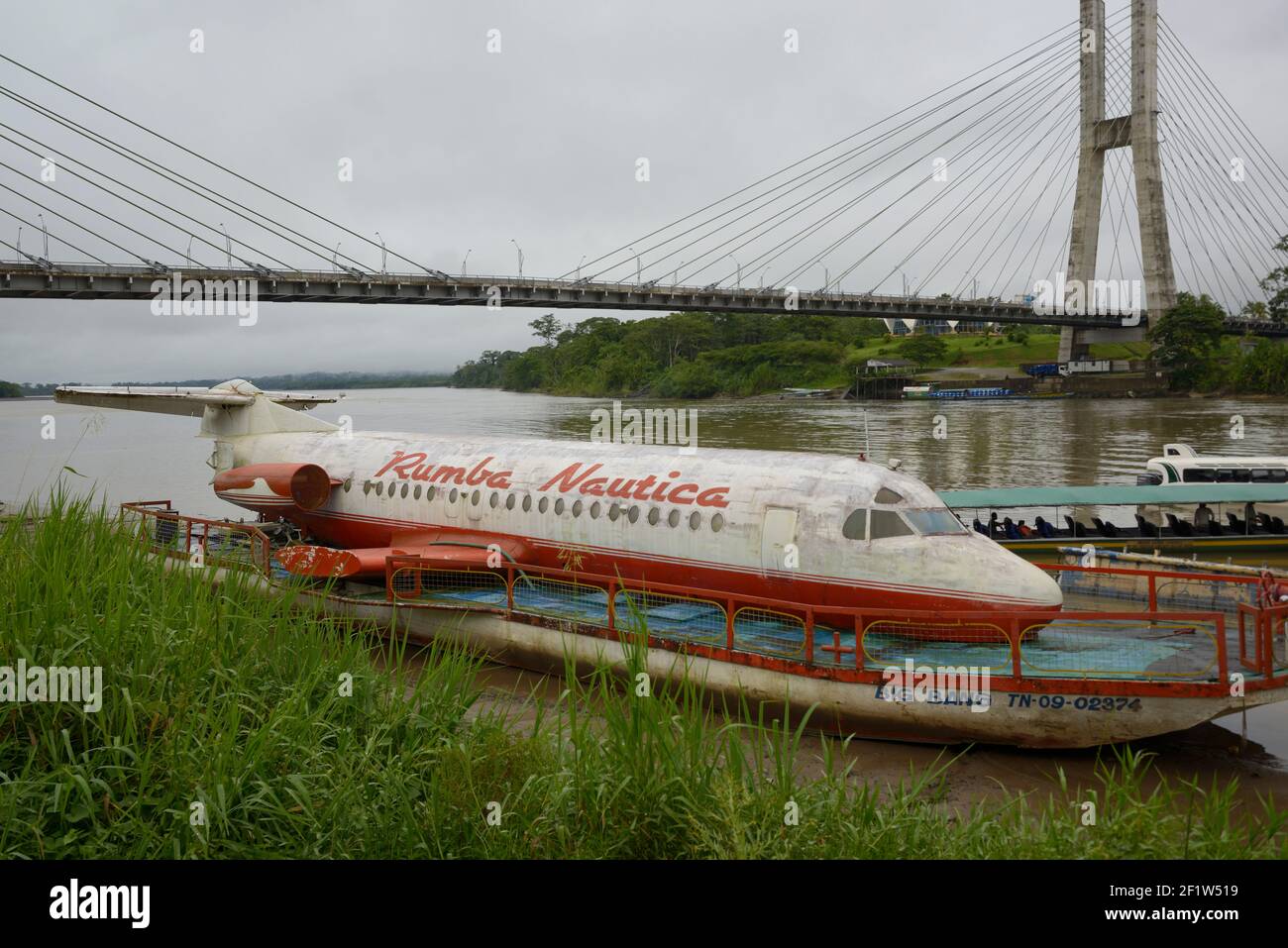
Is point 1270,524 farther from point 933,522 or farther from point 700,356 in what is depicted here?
point 700,356

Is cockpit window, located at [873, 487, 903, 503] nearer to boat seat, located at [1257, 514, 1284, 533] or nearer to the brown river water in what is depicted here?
the brown river water

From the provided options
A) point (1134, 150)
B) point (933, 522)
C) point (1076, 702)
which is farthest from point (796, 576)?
point (1134, 150)

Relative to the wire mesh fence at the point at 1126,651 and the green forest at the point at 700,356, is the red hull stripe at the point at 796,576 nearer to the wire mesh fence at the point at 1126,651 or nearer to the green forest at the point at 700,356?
the wire mesh fence at the point at 1126,651

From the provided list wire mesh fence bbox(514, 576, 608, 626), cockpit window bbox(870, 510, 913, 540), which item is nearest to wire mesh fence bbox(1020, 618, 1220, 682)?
cockpit window bbox(870, 510, 913, 540)

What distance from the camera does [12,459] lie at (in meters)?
56.7

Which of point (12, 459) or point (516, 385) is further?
point (516, 385)

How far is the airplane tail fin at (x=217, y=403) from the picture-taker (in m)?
20.1

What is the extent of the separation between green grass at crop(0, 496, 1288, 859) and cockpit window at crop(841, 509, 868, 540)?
193 inches

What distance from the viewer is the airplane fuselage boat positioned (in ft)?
32.0

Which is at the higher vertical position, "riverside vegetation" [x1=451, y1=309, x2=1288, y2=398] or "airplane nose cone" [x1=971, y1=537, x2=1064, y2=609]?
"riverside vegetation" [x1=451, y1=309, x2=1288, y2=398]

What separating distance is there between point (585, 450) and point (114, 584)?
8.51 meters

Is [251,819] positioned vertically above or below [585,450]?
below
